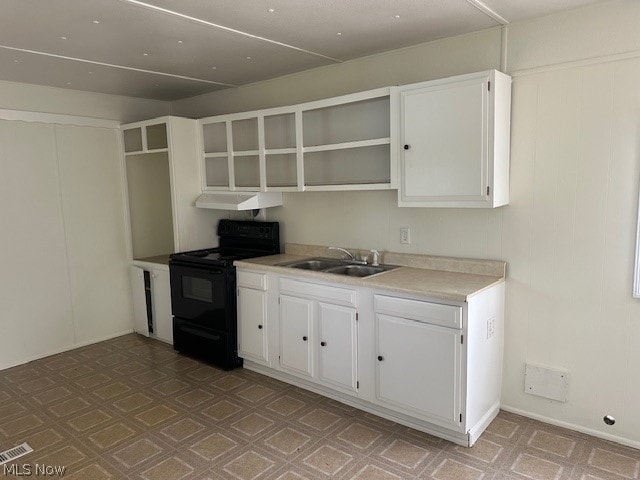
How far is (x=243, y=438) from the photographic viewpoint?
2764 mm

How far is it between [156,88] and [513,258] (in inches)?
139

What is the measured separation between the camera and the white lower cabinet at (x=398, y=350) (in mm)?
2568

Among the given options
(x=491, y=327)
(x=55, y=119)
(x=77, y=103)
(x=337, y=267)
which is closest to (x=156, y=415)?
(x=337, y=267)

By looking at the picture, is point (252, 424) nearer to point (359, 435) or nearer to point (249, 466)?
point (249, 466)

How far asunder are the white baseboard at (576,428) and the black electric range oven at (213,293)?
2.13 meters

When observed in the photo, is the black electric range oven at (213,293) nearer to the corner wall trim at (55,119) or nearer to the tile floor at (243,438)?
the tile floor at (243,438)

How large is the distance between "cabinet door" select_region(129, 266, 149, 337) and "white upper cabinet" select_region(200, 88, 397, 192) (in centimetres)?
125

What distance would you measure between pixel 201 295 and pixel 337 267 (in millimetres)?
1226

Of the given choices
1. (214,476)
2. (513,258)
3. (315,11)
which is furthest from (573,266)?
(214,476)

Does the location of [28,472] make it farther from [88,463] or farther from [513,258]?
[513,258]

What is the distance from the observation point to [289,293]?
3348 millimetres

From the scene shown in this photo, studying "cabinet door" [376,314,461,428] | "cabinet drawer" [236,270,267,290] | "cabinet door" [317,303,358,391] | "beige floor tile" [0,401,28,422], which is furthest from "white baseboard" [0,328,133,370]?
"cabinet door" [376,314,461,428]

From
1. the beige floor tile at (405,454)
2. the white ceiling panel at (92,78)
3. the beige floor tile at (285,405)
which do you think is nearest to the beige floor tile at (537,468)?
the beige floor tile at (405,454)

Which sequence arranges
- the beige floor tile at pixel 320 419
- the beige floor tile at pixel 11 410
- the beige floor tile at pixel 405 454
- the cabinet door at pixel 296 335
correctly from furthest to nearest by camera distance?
the cabinet door at pixel 296 335 < the beige floor tile at pixel 11 410 < the beige floor tile at pixel 320 419 < the beige floor tile at pixel 405 454
